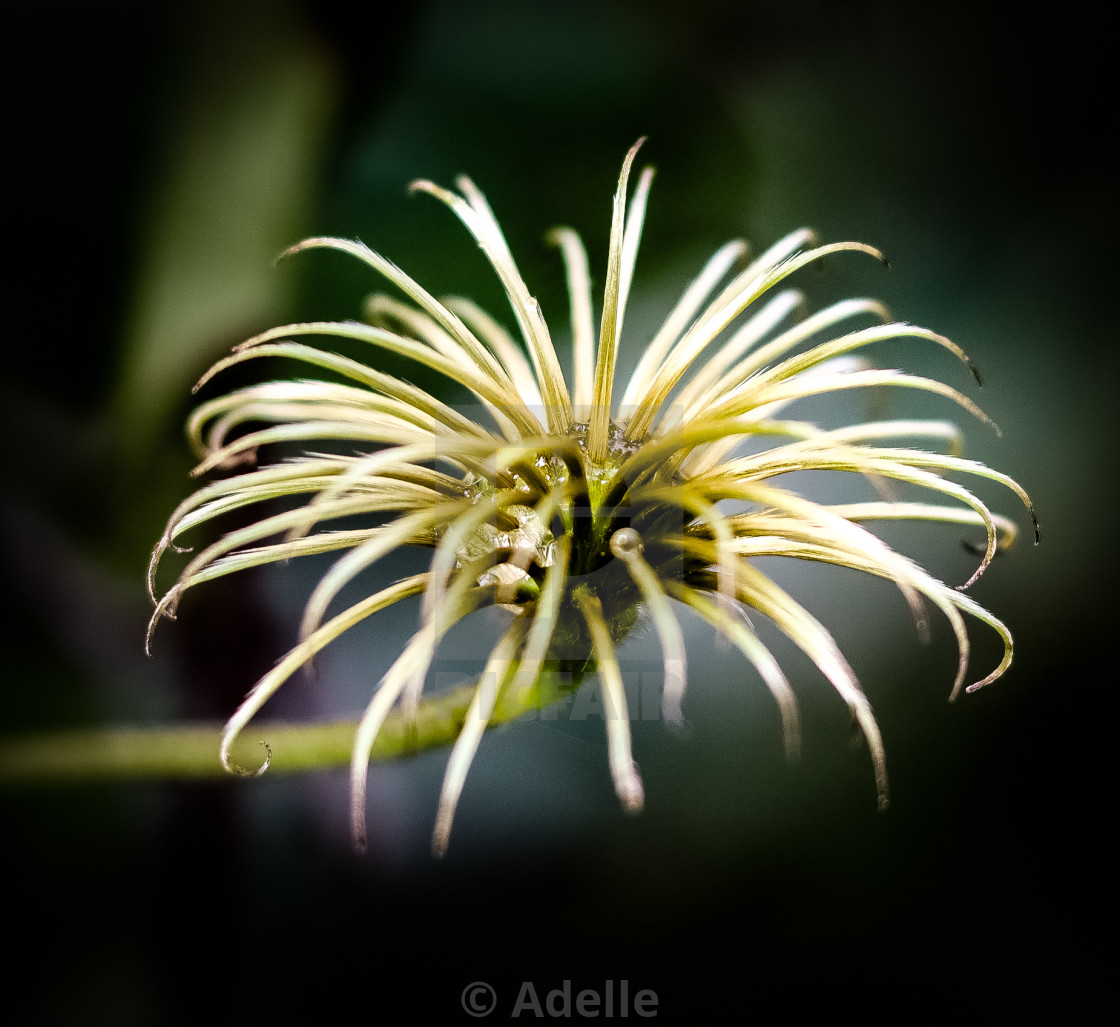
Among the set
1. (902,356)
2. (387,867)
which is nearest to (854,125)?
(902,356)

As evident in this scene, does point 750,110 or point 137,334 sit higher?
point 750,110

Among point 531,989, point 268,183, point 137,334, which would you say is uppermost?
point 268,183

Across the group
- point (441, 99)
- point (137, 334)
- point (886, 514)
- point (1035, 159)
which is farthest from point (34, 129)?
point (1035, 159)

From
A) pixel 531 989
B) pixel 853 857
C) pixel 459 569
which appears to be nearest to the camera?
pixel 459 569

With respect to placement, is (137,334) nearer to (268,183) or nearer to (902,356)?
(268,183)

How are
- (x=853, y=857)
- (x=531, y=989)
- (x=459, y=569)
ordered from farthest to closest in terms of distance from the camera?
1. (x=853, y=857)
2. (x=531, y=989)
3. (x=459, y=569)

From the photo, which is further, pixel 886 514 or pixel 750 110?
pixel 750 110

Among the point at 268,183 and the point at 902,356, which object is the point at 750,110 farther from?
the point at 268,183
